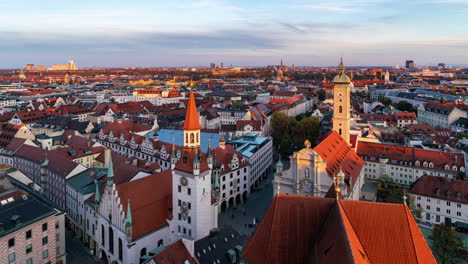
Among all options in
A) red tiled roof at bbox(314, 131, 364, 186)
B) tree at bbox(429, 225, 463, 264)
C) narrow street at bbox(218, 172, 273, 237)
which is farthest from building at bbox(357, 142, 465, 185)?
tree at bbox(429, 225, 463, 264)

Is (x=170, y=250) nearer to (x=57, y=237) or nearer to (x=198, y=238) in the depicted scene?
(x=198, y=238)

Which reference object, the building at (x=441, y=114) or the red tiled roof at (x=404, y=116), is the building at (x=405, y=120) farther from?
the building at (x=441, y=114)

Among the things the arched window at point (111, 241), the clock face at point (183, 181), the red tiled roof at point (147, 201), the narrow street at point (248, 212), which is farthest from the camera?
the narrow street at point (248, 212)

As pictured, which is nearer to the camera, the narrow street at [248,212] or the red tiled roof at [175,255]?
the red tiled roof at [175,255]

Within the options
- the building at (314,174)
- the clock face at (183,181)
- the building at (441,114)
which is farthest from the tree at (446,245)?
the building at (441,114)

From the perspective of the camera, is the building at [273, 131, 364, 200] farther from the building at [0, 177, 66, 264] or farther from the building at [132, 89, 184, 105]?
the building at [132, 89, 184, 105]

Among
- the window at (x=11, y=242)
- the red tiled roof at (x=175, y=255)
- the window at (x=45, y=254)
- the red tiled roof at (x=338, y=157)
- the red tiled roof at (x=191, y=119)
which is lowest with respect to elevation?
the window at (x=45, y=254)
